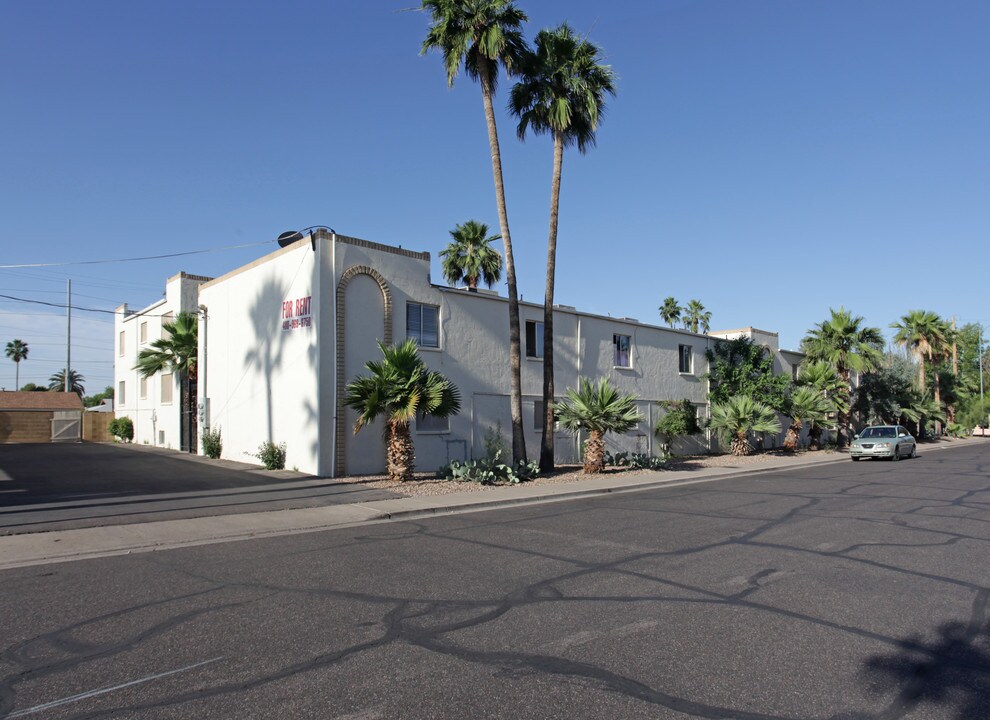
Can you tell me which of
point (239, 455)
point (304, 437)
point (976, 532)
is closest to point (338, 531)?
point (304, 437)

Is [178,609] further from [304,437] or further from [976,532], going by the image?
[304,437]

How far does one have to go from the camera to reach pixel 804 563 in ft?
28.6

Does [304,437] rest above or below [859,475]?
above

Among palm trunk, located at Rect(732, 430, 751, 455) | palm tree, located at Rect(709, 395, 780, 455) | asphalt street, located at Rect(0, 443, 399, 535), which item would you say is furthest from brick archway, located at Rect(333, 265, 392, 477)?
palm trunk, located at Rect(732, 430, 751, 455)

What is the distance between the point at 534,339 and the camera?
84.8 feet

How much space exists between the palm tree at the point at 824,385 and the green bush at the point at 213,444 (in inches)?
1106

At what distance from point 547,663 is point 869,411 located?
43746 millimetres

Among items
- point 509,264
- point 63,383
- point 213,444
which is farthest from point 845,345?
point 63,383

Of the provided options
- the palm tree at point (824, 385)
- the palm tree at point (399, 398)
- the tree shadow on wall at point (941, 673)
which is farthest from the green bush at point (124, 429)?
the tree shadow on wall at point (941, 673)

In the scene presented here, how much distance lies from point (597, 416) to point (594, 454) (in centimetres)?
122

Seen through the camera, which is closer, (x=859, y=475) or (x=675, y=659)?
(x=675, y=659)

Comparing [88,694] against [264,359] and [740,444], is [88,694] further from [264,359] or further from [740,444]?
[740,444]

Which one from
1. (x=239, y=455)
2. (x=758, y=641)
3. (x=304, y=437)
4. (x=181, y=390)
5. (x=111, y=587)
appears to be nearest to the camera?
(x=758, y=641)

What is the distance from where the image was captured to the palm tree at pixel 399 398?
57.7 ft
